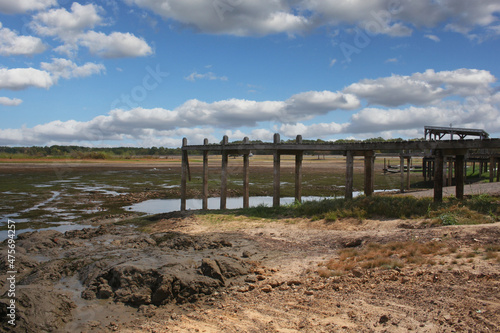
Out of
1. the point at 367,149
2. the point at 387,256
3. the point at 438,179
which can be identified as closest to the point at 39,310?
the point at 387,256

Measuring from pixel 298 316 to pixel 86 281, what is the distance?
18.1 ft

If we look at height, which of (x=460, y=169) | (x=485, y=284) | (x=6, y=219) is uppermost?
(x=460, y=169)

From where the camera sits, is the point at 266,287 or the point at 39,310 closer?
the point at 39,310

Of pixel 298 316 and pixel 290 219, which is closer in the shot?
pixel 298 316

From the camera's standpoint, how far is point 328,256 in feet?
32.4

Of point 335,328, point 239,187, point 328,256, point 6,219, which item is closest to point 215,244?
point 328,256

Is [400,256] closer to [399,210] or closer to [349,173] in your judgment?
[399,210]

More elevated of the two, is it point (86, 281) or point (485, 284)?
point (485, 284)

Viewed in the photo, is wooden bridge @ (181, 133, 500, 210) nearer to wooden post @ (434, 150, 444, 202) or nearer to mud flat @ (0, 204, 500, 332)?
wooden post @ (434, 150, 444, 202)

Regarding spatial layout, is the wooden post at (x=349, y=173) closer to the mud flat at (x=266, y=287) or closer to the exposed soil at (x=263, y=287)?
the exposed soil at (x=263, y=287)

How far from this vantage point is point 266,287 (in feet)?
25.8

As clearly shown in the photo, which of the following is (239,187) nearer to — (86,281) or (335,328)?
(86,281)

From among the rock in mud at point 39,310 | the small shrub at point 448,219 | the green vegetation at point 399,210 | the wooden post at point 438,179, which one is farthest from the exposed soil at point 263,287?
the wooden post at point 438,179

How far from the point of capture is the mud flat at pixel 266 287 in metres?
6.30
